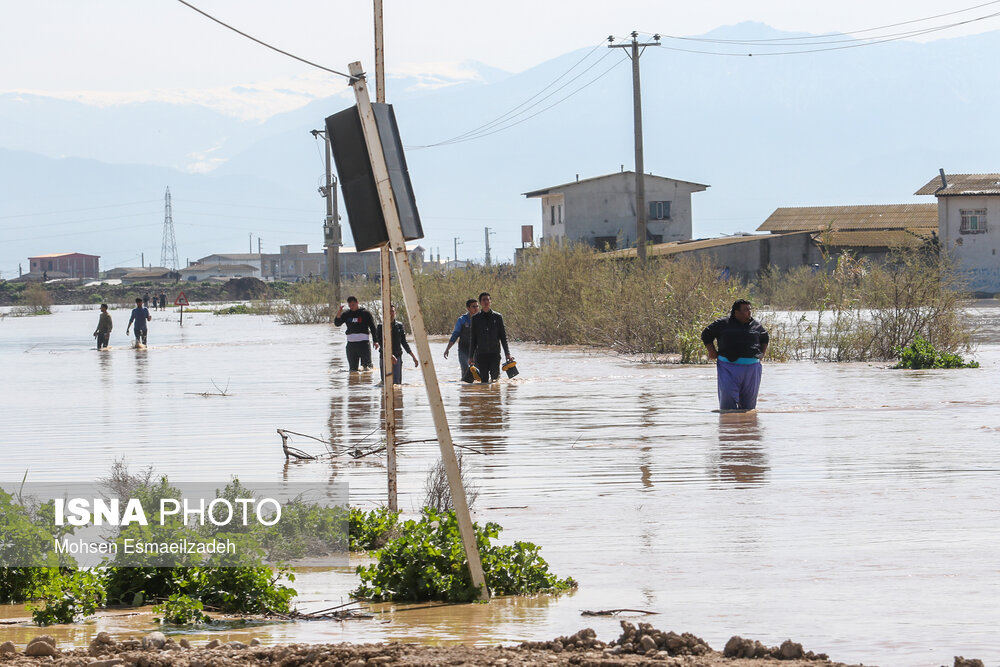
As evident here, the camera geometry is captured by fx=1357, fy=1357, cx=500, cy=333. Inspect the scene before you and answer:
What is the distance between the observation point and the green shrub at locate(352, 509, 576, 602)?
22.7ft

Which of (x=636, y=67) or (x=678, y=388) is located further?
(x=636, y=67)

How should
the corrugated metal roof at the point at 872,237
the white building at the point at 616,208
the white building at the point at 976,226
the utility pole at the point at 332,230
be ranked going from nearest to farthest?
the utility pole at the point at 332,230 < the white building at the point at 976,226 < the corrugated metal roof at the point at 872,237 < the white building at the point at 616,208

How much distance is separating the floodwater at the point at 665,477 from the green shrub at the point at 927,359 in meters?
0.48

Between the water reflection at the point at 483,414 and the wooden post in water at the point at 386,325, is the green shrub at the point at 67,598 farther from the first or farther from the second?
the water reflection at the point at 483,414

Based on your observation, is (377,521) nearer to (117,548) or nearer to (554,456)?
(117,548)

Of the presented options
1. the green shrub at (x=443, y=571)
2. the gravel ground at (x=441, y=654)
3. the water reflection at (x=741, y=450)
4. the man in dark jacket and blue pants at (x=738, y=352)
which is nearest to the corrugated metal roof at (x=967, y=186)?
the man in dark jacket and blue pants at (x=738, y=352)

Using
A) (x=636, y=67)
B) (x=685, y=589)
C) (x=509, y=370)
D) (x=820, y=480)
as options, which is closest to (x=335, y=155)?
(x=685, y=589)

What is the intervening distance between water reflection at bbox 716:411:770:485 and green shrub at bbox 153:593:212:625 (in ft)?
18.3

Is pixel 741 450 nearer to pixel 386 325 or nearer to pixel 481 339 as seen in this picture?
pixel 386 325

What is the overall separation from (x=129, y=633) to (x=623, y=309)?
84.5ft

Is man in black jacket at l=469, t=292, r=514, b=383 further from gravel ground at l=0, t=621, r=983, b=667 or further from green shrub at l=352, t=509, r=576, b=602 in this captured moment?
gravel ground at l=0, t=621, r=983, b=667

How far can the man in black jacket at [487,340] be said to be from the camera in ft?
68.7

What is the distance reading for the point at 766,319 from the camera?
28.5 m

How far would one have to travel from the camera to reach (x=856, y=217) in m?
82.6
